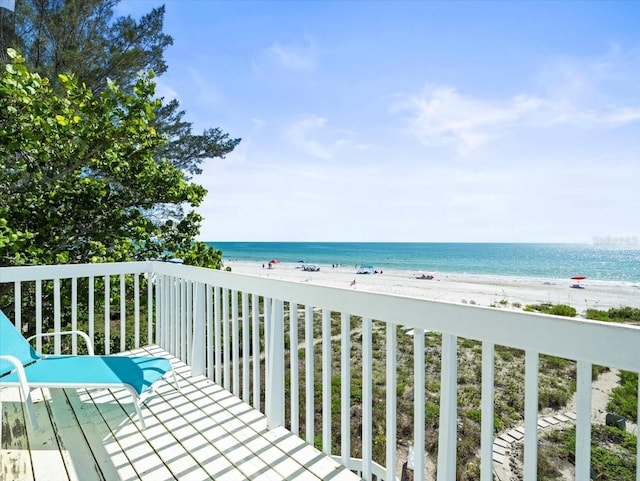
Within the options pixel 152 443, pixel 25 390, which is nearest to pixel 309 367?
pixel 152 443

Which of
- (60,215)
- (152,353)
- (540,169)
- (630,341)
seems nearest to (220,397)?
(152,353)

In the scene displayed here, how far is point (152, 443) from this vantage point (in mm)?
2297

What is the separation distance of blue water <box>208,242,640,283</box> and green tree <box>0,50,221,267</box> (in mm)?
32278

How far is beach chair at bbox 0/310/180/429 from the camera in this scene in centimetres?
235

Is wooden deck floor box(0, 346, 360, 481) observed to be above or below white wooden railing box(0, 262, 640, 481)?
below

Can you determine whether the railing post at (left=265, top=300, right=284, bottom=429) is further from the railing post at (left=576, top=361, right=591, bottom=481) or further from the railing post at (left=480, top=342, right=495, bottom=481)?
the railing post at (left=576, top=361, right=591, bottom=481)

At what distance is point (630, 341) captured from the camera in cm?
109

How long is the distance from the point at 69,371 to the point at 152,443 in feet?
2.49

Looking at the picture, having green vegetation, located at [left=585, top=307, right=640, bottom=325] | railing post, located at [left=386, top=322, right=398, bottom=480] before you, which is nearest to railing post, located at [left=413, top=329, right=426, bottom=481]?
railing post, located at [left=386, top=322, right=398, bottom=480]

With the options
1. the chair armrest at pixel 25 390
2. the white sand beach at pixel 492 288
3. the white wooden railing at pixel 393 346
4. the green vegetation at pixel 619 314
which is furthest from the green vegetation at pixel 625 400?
the white sand beach at pixel 492 288

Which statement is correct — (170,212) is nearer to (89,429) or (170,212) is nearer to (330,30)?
(330,30)

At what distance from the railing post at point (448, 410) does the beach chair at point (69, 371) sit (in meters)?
1.74

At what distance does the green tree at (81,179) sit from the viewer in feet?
15.5

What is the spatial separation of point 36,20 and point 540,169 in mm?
36119
